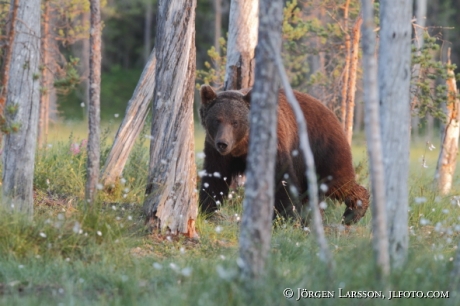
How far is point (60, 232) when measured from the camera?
5.25m

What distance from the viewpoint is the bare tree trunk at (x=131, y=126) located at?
28.1 feet

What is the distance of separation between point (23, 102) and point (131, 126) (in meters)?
2.76

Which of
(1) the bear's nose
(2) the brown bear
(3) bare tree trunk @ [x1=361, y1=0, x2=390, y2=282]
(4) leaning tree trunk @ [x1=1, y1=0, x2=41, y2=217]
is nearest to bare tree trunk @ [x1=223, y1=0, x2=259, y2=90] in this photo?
(2) the brown bear

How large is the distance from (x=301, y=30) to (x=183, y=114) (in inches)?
255

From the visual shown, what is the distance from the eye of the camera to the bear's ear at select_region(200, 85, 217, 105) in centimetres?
771

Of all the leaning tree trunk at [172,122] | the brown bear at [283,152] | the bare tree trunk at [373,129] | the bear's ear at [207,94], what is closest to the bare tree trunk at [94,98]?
the leaning tree trunk at [172,122]

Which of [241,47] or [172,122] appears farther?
[241,47]

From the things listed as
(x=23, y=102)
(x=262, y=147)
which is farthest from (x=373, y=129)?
(x=23, y=102)

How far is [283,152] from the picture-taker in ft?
25.4

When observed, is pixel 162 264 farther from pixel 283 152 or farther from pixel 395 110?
pixel 283 152

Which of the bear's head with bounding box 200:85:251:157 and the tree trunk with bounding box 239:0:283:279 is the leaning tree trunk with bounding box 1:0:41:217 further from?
the tree trunk with bounding box 239:0:283:279

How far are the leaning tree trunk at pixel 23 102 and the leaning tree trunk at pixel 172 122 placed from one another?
3.62 ft

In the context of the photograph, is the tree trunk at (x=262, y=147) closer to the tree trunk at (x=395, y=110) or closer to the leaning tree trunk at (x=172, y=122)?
the tree trunk at (x=395, y=110)

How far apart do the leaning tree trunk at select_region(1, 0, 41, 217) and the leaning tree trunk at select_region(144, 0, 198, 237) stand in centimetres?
110
